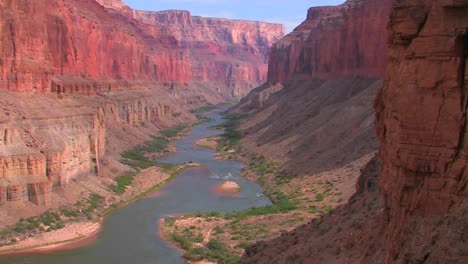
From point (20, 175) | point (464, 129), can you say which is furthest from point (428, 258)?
point (20, 175)

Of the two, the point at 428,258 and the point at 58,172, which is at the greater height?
the point at 428,258

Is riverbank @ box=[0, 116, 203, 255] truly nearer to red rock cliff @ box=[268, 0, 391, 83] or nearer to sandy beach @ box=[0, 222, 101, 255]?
sandy beach @ box=[0, 222, 101, 255]

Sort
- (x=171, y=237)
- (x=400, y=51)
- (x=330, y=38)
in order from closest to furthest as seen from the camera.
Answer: (x=400, y=51), (x=171, y=237), (x=330, y=38)

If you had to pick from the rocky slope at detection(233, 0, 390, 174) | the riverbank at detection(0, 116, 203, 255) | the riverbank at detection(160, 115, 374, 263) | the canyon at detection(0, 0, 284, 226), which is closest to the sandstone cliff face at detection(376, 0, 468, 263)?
the riverbank at detection(160, 115, 374, 263)

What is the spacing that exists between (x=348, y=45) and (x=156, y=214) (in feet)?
143

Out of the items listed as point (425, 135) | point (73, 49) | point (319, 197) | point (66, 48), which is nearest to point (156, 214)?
point (319, 197)

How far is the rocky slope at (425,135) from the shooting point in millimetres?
11859

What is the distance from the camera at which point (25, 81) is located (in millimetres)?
43594

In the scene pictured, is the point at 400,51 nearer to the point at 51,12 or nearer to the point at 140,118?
the point at 51,12

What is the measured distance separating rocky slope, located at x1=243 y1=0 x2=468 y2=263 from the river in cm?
1914

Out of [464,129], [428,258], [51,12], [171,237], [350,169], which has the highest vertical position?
[51,12]

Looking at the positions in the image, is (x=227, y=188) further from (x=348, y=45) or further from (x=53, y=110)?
(x=348, y=45)

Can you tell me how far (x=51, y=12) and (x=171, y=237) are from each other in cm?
3648

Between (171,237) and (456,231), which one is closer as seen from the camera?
(456,231)
